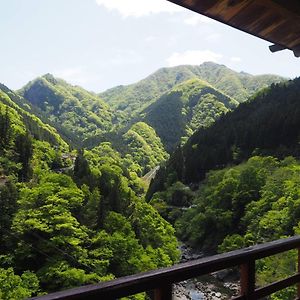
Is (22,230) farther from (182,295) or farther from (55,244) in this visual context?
(182,295)

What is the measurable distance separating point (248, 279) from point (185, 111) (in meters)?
176

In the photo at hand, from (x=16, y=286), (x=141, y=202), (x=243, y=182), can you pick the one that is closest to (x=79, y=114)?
(x=243, y=182)

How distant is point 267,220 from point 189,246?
1687 cm

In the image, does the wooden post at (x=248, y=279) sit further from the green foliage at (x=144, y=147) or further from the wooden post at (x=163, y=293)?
the green foliage at (x=144, y=147)

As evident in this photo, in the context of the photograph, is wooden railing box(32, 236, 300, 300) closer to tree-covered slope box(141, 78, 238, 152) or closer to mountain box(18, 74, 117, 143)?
tree-covered slope box(141, 78, 238, 152)

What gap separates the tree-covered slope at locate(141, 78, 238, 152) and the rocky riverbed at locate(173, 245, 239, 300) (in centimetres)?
11267

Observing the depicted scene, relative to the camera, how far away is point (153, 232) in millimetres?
41312

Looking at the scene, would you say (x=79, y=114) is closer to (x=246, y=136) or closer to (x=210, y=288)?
(x=246, y=136)

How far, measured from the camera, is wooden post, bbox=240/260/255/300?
7.30 feet

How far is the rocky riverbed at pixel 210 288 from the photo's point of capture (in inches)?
1302

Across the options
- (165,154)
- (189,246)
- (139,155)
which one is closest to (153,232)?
(189,246)

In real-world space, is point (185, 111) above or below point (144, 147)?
above

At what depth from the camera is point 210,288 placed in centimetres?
3541

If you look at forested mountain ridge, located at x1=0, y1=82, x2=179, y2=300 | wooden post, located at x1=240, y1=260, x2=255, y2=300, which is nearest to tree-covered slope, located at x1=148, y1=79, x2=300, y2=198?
forested mountain ridge, located at x1=0, y1=82, x2=179, y2=300
